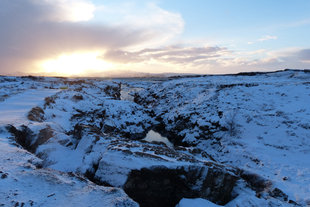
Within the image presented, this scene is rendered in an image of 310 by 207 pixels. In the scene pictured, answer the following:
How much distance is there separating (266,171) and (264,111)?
11.3 metres

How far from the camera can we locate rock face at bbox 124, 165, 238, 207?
8.95m

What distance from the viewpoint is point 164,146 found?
13.8 m

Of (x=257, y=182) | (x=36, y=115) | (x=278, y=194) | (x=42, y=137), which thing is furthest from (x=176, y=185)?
(x=36, y=115)

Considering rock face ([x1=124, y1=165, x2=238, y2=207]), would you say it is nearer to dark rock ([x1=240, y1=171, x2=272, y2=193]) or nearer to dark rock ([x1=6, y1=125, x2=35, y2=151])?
dark rock ([x1=240, y1=171, x2=272, y2=193])

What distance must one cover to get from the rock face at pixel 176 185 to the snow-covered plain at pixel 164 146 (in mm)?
158

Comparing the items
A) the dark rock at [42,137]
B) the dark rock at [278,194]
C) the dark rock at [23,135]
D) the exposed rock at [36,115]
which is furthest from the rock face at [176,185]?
the exposed rock at [36,115]

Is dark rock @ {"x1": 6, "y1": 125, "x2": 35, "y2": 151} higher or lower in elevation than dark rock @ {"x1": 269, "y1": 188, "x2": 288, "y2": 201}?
higher

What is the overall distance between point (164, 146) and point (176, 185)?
14.4 ft

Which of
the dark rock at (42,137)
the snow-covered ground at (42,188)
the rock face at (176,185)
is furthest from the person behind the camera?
the dark rock at (42,137)

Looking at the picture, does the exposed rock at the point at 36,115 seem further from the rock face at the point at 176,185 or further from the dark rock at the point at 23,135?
the rock face at the point at 176,185

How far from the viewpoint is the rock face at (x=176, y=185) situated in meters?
8.95

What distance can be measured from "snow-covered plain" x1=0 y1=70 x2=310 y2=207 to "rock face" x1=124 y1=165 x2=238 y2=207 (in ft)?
0.52

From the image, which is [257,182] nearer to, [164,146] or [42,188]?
[164,146]

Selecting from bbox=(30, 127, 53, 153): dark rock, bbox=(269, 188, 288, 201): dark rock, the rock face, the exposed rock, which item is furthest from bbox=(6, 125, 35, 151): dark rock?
bbox=(269, 188, 288, 201): dark rock
